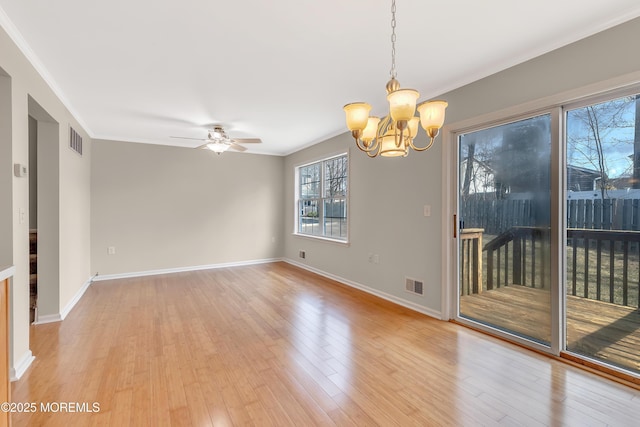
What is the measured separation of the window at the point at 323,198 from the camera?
16.8 feet

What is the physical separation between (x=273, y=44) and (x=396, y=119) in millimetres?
1310

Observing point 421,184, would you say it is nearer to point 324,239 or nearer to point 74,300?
point 324,239

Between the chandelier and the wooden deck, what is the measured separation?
1.86m

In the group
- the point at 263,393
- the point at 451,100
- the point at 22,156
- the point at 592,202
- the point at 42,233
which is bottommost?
the point at 263,393

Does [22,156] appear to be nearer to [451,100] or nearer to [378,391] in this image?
[378,391]

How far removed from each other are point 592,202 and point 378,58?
201cm

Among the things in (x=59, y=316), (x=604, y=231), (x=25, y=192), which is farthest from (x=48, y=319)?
(x=604, y=231)

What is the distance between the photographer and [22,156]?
229cm

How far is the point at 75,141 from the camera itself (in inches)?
151

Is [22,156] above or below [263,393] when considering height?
above

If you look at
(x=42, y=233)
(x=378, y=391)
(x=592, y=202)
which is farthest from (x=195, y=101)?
(x=592, y=202)

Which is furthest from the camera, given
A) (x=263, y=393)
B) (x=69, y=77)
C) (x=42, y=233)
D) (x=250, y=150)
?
(x=250, y=150)

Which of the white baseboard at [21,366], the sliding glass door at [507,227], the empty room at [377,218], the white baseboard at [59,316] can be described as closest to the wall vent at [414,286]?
the empty room at [377,218]

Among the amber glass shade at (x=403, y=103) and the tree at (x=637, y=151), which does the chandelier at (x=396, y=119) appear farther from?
the tree at (x=637, y=151)
